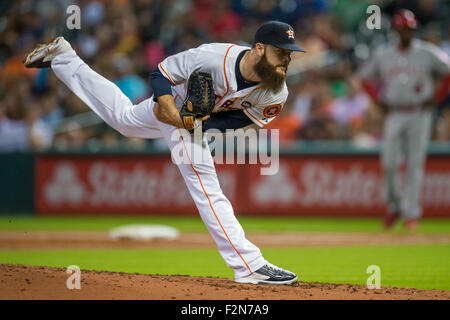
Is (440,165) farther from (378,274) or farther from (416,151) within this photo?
(378,274)

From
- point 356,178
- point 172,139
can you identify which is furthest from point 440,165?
point 172,139

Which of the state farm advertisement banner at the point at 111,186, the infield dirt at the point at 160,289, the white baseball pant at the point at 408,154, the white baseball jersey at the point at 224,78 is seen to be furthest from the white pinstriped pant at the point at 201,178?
the state farm advertisement banner at the point at 111,186

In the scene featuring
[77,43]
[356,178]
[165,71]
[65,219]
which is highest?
[77,43]

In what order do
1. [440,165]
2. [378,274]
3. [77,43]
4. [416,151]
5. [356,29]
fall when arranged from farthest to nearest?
[77,43] → [356,29] → [440,165] → [416,151] → [378,274]

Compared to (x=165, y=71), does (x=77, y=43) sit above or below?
above

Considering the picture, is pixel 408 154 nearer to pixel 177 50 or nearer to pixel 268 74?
pixel 268 74

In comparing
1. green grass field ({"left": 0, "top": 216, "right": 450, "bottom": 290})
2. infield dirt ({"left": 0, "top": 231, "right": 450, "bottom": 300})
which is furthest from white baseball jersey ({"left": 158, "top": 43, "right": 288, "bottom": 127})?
green grass field ({"left": 0, "top": 216, "right": 450, "bottom": 290})

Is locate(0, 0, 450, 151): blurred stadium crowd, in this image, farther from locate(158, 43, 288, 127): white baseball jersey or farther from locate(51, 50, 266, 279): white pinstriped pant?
locate(158, 43, 288, 127): white baseball jersey
